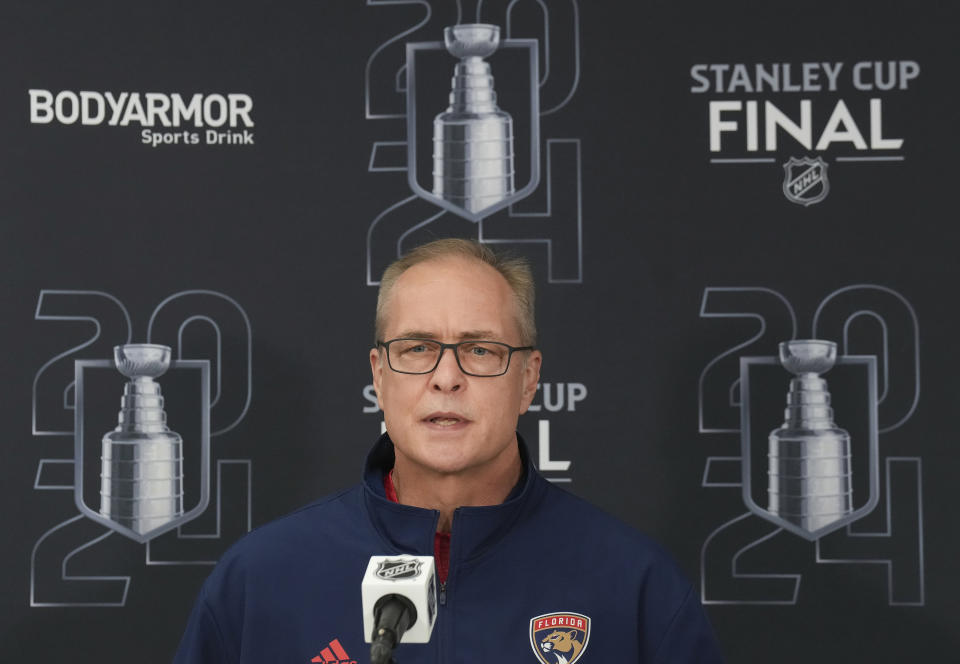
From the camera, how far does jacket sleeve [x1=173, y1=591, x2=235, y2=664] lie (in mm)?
1569

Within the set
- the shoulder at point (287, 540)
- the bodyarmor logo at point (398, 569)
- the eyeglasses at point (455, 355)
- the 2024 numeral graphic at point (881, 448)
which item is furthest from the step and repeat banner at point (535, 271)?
the bodyarmor logo at point (398, 569)

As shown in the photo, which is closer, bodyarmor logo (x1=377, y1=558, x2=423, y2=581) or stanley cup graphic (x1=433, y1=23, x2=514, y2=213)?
bodyarmor logo (x1=377, y1=558, x2=423, y2=581)

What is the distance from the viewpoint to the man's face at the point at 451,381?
1494mm

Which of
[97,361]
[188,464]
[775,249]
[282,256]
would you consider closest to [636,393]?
[775,249]

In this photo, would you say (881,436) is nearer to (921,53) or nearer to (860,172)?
(860,172)

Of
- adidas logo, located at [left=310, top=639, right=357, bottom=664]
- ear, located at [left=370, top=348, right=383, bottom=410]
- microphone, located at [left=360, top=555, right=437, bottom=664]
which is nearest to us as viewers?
microphone, located at [left=360, top=555, right=437, bottom=664]

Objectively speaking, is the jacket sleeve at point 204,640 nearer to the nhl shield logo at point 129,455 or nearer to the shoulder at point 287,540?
the shoulder at point 287,540

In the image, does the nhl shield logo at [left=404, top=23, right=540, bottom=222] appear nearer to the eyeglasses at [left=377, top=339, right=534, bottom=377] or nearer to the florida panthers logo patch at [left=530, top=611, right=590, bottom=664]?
the eyeglasses at [left=377, top=339, right=534, bottom=377]

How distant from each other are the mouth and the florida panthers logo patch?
31cm

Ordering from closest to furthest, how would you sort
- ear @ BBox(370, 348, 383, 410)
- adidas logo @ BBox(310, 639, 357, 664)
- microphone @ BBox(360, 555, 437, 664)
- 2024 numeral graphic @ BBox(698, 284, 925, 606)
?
microphone @ BBox(360, 555, 437, 664) < adidas logo @ BBox(310, 639, 357, 664) < ear @ BBox(370, 348, 383, 410) < 2024 numeral graphic @ BBox(698, 284, 925, 606)

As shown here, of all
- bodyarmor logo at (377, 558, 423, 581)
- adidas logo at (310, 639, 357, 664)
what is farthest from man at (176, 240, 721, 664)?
bodyarmor logo at (377, 558, 423, 581)

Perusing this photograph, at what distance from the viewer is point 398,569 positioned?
105 centimetres

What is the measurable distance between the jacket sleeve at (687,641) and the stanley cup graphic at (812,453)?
0.67 m

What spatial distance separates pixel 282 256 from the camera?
2189 mm
